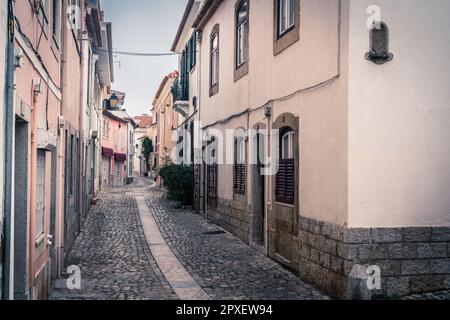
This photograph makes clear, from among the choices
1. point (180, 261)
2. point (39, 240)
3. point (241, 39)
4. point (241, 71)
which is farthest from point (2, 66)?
point (241, 39)

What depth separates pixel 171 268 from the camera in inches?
359

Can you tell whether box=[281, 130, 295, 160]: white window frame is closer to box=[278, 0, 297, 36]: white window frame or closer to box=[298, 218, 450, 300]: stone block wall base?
box=[278, 0, 297, 36]: white window frame

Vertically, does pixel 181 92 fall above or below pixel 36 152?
above

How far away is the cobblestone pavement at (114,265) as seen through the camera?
23.9ft

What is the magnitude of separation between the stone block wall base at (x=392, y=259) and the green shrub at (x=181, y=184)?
13.1 metres

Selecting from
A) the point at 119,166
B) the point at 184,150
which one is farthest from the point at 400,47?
the point at 119,166

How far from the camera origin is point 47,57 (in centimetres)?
717

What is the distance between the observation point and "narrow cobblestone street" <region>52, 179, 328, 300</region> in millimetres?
7375

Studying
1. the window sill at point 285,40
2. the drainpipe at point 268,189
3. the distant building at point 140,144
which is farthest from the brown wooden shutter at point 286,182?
the distant building at point 140,144

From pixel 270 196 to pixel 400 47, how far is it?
432cm

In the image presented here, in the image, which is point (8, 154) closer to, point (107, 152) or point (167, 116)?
point (167, 116)

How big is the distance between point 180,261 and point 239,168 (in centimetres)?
370

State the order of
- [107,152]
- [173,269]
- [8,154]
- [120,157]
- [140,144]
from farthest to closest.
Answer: [140,144] → [120,157] → [107,152] → [173,269] → [8,154]

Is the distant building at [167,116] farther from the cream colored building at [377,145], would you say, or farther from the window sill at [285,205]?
the cream colored building at [377,145]
